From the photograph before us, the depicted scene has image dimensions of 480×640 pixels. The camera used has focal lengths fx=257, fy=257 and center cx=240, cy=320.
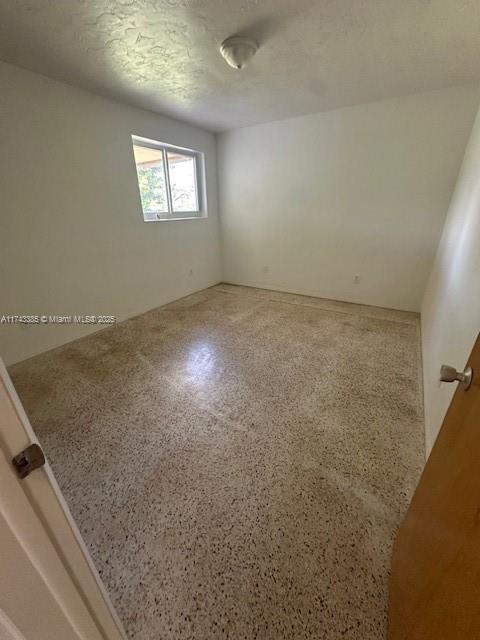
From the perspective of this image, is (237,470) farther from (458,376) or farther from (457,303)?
(457,303)

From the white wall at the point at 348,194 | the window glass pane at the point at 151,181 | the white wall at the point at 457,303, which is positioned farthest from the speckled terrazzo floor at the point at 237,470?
the window glass pane at the point at 151,181

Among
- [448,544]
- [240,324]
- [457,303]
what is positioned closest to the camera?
[448,544]

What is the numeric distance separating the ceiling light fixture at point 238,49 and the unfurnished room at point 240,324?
0.06ft

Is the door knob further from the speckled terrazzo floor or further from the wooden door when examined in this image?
the speckled terrazzo floor

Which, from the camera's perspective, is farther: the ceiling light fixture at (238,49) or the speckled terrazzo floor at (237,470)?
the ceiling light fixture at (238,49)

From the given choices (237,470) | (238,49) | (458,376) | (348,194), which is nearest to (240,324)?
(237,470)

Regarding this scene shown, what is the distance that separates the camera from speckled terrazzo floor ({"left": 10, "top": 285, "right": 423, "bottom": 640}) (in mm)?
918

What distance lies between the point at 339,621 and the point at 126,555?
2.68 feet

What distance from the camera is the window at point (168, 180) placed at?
3268 millimetres

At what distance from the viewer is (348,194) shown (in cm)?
334

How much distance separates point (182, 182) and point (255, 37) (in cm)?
237

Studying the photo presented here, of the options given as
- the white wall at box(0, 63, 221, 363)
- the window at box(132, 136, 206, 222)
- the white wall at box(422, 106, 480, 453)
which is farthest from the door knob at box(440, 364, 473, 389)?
the window at box(132, 136, 206, 222)

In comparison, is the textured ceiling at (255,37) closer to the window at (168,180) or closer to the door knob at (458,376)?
the window at (168,180)

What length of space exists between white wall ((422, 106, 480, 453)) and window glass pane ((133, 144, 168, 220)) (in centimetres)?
327
